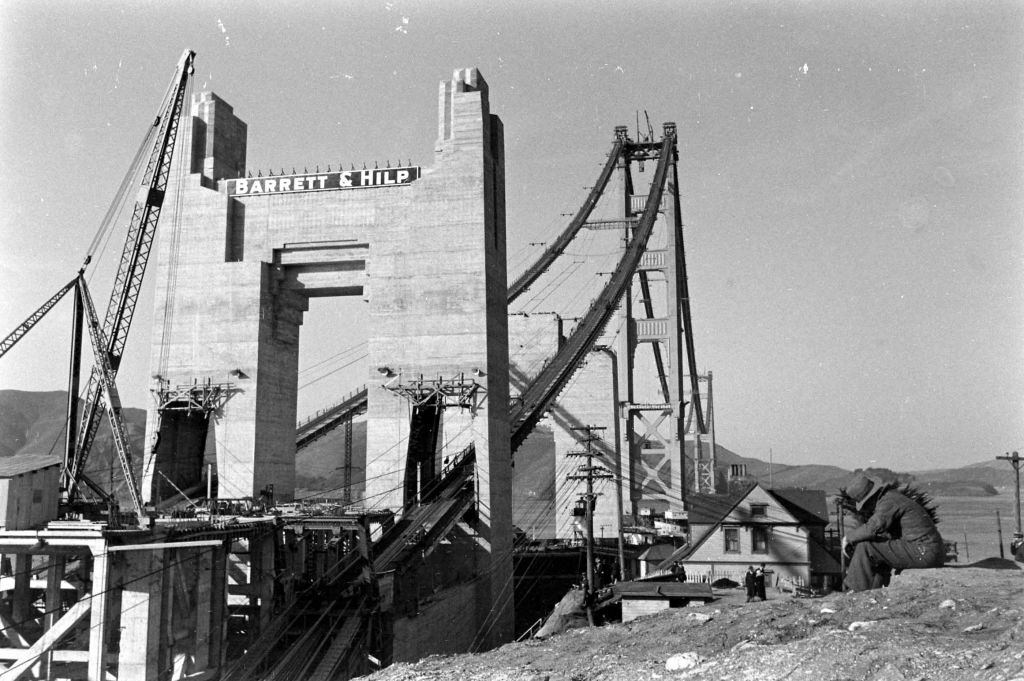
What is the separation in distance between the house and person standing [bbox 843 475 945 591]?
101 ft

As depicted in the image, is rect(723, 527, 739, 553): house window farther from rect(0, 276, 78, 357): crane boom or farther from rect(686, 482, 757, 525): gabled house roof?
rect(0, 276, 78, 357): crane boom

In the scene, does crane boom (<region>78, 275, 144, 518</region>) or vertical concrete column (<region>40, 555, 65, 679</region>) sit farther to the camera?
crane boom (<region>78, 275, 144, 518</region>)

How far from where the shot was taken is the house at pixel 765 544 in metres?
47.2

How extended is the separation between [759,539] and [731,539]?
4.79 ft

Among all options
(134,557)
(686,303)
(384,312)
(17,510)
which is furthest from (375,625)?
(686,303)

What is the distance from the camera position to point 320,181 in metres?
56.7

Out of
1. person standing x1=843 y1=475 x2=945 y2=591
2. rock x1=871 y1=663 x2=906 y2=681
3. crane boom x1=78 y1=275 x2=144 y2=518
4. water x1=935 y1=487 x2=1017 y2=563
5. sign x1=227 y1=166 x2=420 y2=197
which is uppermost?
sign x1=227 y1=166 x2=420 y2=197

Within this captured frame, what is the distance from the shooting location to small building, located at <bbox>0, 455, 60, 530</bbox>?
29.5m

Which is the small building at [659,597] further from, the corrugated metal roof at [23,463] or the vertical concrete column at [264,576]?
the corrugated metal roof at [23,463]

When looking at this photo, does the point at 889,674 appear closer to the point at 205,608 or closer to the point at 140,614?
the point at 140,614

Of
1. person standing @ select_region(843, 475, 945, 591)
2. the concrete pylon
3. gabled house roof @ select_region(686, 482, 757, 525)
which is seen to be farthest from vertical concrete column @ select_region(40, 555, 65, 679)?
gabled house roof @ select_region(686, 482, 757, 525)

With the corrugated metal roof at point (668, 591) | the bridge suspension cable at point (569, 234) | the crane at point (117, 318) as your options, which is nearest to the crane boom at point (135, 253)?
the crane at point (117, 318)

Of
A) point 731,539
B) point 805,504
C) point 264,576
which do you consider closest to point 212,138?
point 264,576

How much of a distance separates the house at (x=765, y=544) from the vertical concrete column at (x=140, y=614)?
27338mm
